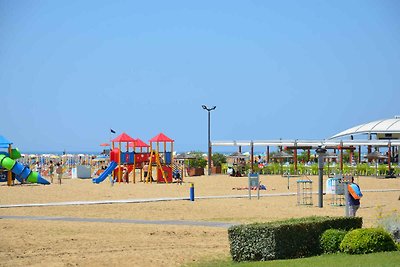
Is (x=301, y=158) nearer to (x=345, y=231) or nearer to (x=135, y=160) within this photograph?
(x=135, y=160)

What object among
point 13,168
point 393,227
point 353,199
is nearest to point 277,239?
point 393,227

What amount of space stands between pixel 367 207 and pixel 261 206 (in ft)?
13.0

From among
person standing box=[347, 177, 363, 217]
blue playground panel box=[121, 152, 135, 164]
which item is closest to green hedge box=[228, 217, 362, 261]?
person standing box=[347, 177, 363, 217]

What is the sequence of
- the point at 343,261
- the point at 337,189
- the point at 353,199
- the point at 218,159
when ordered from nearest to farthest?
the point at 343,261, the point at 353,199, the point at 337,189, the point at 218,159

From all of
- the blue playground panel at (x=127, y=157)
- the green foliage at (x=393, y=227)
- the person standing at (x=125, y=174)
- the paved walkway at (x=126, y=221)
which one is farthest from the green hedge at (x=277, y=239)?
the blue playground panel at (x=127, y=157)

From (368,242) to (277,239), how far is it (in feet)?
5.35

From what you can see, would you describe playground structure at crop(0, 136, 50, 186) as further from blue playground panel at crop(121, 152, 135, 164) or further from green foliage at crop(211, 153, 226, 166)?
green foliage at crop(211, 153, 226, 166)

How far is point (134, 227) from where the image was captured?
2130 centimetres

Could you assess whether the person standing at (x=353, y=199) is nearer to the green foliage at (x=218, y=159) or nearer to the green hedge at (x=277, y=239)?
the green hedge at (x=277, y=239)

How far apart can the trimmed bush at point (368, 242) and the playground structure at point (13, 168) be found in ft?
117

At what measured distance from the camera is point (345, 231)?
14.6 meters

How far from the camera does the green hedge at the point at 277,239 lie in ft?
45.9

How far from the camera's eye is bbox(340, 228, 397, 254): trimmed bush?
1348cm

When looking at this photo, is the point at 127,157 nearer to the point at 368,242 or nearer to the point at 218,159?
the point at 218,159
